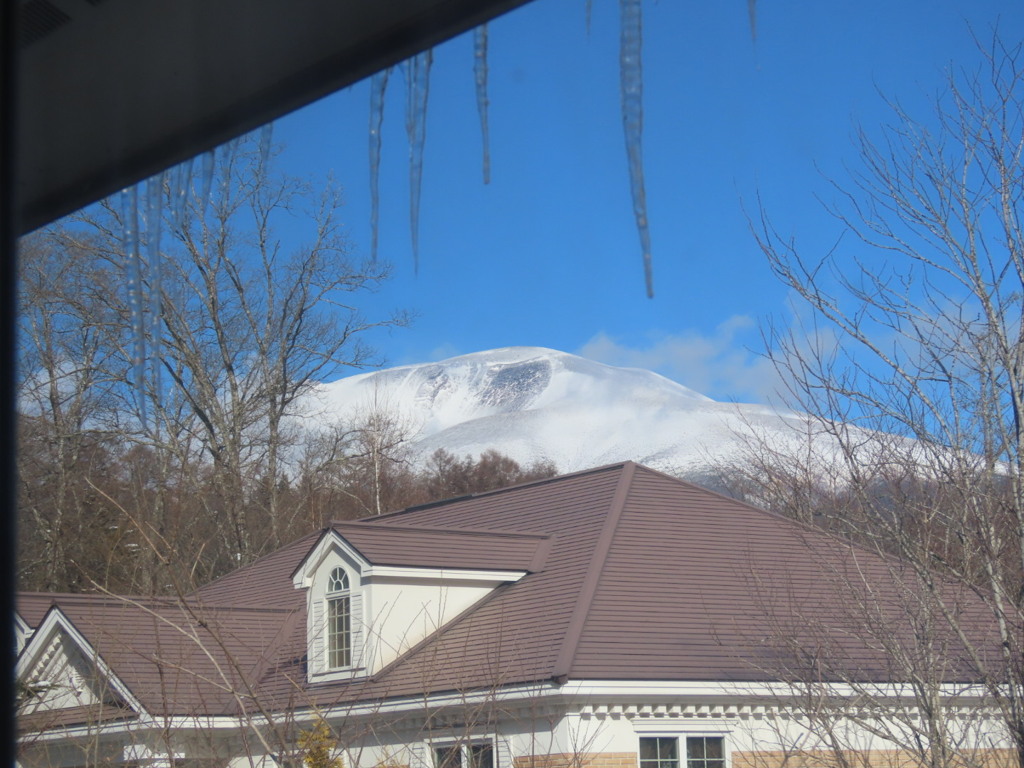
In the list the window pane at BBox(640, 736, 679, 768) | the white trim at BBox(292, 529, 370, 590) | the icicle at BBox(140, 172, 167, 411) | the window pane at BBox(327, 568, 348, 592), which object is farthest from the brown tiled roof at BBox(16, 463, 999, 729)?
the icicle at BBox(140, 172, 167, 411)

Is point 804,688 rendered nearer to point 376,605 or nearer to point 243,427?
point 376,605

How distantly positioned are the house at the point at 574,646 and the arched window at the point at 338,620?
3cm

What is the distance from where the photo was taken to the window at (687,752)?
11.9 m

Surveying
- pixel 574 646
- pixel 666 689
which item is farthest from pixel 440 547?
pixel 666 689

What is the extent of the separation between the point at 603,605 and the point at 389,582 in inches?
115

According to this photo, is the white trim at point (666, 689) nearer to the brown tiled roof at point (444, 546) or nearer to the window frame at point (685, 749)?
the window frame at point (685, 749)

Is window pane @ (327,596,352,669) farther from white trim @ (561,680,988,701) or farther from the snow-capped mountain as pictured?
the snow-capped mountain

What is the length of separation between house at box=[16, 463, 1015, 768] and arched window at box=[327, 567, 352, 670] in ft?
0.10

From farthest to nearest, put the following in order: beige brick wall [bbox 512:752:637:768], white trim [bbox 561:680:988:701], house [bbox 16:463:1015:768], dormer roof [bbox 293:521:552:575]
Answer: dormer roof [bbox 293:521:552:575] < white trim [bbox 561:680:988:701] < beige brick wall [bbox 512:752:637:768] < house [bbox 16:463:1015:768]

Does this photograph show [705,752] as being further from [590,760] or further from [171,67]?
[171,67]

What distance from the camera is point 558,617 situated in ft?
42.8

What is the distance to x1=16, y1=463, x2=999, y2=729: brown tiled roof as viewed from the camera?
10.7 meters

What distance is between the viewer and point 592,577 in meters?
13.7

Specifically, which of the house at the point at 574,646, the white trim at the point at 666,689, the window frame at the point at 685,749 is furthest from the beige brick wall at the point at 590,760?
the white trim at the point at 666,689
